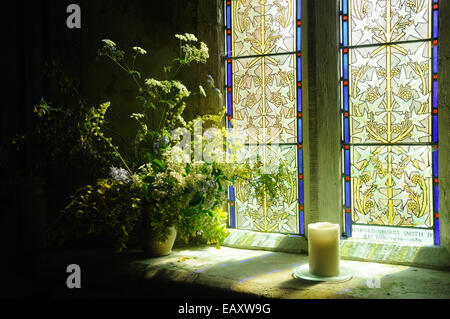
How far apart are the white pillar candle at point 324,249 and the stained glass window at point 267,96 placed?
0.53 meters

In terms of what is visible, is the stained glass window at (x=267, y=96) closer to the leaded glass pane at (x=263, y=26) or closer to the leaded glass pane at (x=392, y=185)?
the leaded glass pane at (x=263, y=26)

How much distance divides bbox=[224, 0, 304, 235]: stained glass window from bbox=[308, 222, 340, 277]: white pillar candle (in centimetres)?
53

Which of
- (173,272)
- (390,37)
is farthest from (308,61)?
(173,272)

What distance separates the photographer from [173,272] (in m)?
2.07

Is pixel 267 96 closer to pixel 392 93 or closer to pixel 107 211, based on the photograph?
pixel 392 93

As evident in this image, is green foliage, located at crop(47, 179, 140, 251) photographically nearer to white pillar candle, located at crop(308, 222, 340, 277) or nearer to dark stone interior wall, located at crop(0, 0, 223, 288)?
dark stone interior wall, located at crop(0, 0, 223, 288)

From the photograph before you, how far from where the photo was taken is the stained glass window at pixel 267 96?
243 cm

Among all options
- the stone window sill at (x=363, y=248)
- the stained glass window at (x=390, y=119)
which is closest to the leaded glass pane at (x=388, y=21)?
the stained glass window at (x=390, y=119)

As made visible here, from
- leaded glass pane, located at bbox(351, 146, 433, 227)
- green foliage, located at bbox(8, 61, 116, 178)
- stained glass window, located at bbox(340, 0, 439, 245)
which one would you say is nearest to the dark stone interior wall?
green foliage, located at bbox(8, 61, 116, 178)

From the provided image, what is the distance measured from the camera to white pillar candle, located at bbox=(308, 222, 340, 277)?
5.93ft
